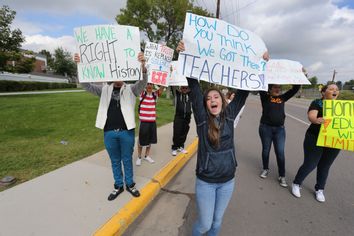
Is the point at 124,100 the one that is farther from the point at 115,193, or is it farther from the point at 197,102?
the point at 115,193

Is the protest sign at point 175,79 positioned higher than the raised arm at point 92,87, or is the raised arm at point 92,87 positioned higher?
the protest sign at point 175,79

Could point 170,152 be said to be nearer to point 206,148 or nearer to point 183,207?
point 183,207

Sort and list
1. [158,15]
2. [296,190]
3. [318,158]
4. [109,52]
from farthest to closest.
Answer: [158,15], [296,190], [318,158], [109,52]

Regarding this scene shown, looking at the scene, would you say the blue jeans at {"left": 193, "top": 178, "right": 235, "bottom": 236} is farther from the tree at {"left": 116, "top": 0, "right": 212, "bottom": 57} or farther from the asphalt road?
the tree at {"left": 116, "top": 0, "right": 212, "bottom": 57}

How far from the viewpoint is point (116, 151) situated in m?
3.16

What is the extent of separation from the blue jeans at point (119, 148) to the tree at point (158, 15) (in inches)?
776

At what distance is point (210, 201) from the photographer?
2.11 metres

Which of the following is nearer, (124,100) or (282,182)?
(124,100)

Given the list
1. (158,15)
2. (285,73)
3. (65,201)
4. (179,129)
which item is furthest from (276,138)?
(158,15)

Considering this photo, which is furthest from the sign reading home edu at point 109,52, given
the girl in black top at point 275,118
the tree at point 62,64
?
the tree at point 62,64

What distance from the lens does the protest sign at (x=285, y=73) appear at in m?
3.16

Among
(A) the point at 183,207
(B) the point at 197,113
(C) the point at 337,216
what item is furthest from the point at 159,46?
(C) the point at 337,216

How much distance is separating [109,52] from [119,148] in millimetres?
1351

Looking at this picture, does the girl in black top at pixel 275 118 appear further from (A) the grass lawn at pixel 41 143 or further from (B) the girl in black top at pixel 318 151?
(A) the grass lawn at pixel 41 143
